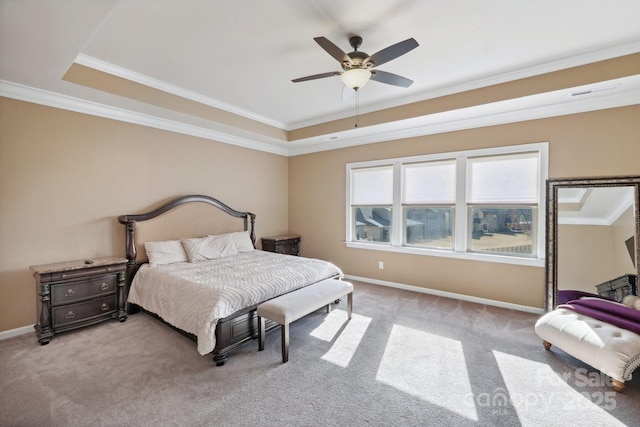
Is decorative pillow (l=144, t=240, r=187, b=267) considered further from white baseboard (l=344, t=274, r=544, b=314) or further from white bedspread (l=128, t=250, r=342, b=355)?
white baseboard (l=344, t=274, r=544, b=314)

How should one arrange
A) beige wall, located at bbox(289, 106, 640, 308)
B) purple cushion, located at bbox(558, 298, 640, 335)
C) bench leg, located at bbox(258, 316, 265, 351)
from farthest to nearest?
beige wall, located at bbox(289, 106, 640, 308) < bench leg, located at bbox(258, 316, 265, 351) < purple cushion, located at bbox(558, 298, 640, 335)

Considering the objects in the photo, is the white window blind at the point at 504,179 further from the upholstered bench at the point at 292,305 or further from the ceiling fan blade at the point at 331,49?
the ceiling fan blade at the point at 331,49

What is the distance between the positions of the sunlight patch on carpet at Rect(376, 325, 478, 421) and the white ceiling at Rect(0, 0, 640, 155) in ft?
9.92

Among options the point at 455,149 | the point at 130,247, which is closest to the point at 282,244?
the point at 130,247

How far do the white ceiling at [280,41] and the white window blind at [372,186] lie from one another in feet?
5.11

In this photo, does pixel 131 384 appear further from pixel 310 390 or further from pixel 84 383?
pixel 310 390

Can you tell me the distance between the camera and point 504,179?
12.8ft

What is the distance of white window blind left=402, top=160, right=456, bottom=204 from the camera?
4.33 metres

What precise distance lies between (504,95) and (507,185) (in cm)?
126

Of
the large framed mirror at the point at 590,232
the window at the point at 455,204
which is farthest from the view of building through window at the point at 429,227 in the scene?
the large framed mirror at the point at 590,232

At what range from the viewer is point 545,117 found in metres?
3.56

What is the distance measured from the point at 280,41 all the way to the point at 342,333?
3.11 metres

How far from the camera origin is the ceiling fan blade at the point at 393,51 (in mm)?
2103

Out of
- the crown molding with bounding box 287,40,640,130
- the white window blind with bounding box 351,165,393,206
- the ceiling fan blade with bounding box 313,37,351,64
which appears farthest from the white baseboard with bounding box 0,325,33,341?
the crown molding with bounding box 287,40,640,130
